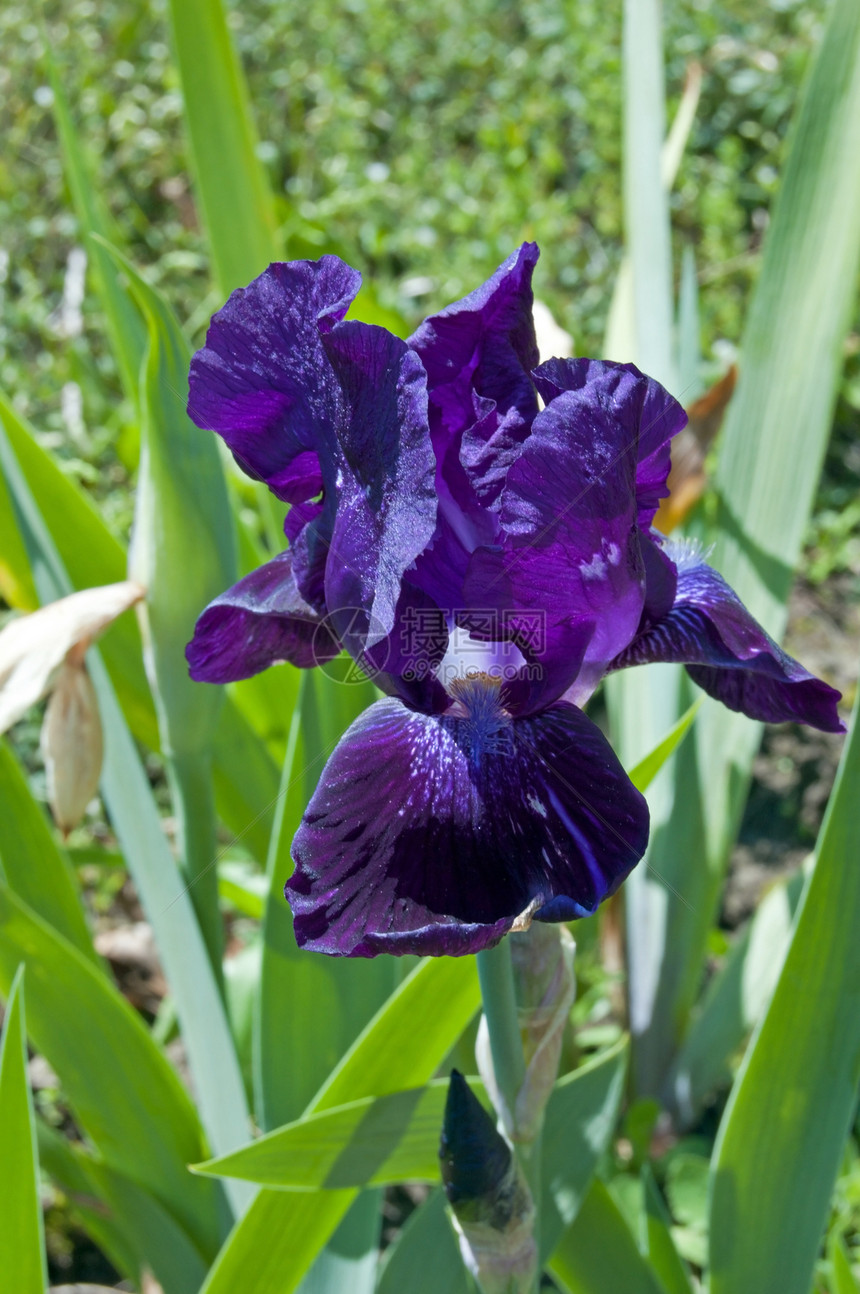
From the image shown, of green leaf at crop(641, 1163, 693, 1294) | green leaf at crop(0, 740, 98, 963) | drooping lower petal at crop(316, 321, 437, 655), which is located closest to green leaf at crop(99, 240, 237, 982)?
green leaf at crop(0, 740, 98, 963)

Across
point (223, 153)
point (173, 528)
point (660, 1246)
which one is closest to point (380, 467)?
point (173, 528)

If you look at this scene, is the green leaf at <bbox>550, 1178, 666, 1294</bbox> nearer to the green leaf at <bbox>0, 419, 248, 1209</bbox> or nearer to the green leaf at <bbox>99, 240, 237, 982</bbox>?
the green leaf at <bbox>0, 419, 248, 1209</bbox>

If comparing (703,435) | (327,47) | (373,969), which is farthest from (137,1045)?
(327,47)

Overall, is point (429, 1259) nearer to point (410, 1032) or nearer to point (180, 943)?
point (410, 1032)

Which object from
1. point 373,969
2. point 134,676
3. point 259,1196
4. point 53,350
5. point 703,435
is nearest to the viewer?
point 259,1196

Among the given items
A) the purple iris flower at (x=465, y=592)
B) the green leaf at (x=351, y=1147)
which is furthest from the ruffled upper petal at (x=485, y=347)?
Answer: the green leaf at (x=351, y=1147)

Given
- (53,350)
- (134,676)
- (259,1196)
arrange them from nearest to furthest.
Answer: (259,1196) < (134,676) < (53,350)

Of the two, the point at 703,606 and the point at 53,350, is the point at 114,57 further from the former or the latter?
the point at 703,606
